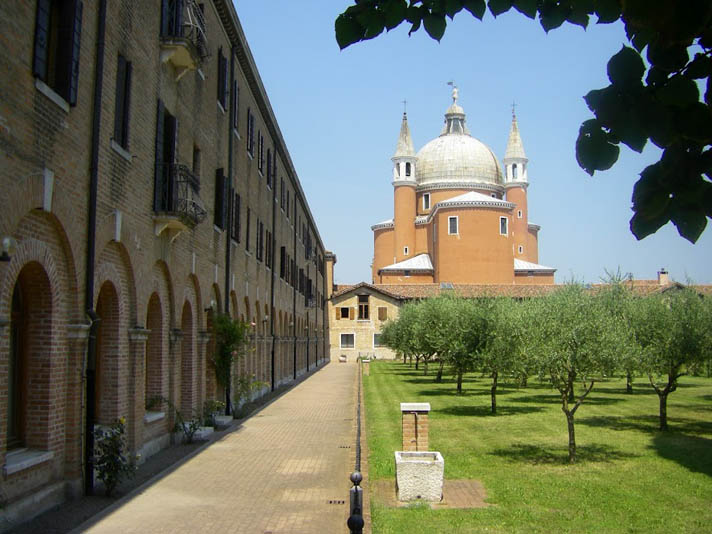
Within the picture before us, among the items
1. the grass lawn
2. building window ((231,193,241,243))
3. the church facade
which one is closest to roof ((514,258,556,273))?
the church facade

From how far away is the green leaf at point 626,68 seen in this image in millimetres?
3014

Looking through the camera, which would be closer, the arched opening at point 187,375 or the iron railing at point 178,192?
the iron railing at point 178,192

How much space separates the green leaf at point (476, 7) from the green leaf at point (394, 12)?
33 centimetres

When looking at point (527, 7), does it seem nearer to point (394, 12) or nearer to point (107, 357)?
point (394, 12)

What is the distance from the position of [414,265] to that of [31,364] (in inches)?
2927

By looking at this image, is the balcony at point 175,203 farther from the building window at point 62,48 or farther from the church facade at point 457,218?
the church facade at point 457,218

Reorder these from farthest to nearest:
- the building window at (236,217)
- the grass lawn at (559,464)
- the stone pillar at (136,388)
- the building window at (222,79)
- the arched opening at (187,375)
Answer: the building window at (236,217)
the building window at (222,79)
the arched opening at (187,375)
the stone pillar at (136,388)
the grass lawn at (559,464)

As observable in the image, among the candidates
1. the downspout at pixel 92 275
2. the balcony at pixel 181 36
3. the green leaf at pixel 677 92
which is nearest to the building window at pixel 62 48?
the downspout at pixel 92 275

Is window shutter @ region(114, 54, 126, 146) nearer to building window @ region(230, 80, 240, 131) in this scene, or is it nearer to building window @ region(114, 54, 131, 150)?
→ building window @ region(114, 54, 131, 150)

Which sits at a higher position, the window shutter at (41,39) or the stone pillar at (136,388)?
the window shutter at (41,39)

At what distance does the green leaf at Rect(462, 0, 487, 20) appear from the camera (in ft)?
12.8

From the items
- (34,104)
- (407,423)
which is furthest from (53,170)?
(407,423)

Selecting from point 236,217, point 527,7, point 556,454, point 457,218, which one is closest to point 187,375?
point 236,217

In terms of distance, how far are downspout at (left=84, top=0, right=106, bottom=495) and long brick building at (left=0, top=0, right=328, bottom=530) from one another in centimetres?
2
